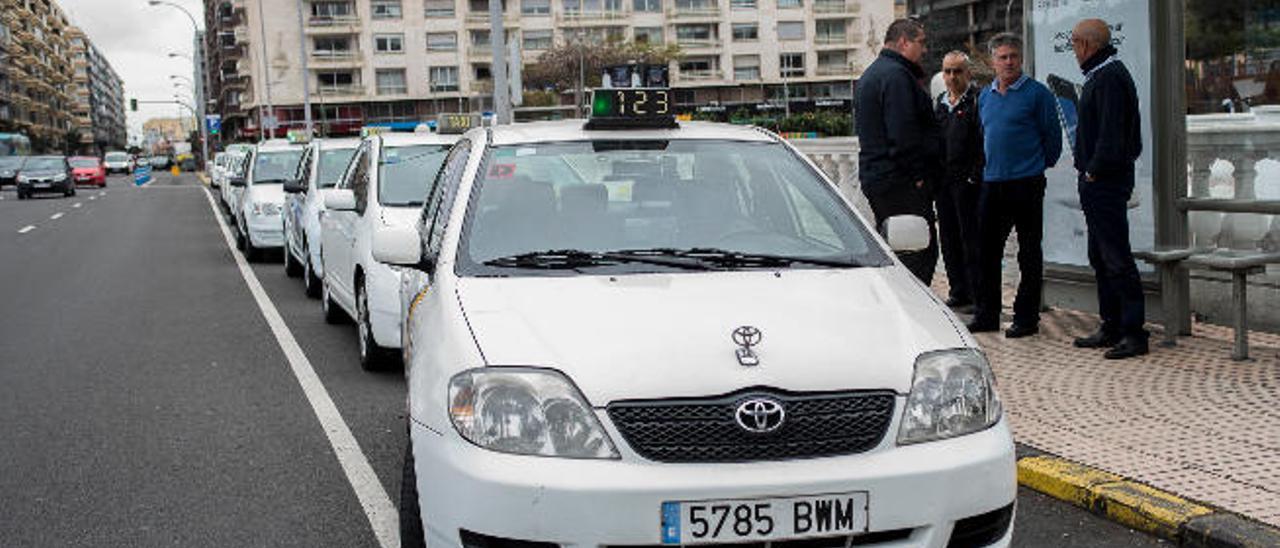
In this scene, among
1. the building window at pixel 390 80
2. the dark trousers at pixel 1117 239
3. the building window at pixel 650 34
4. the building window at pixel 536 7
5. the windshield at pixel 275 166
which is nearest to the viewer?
the dark trousers at pixel 1117 239

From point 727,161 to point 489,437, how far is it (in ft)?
6.28

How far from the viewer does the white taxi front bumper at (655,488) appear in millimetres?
3260

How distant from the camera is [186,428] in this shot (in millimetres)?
6691

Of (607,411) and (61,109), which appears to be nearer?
(607,411)

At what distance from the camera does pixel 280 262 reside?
16.8 metres

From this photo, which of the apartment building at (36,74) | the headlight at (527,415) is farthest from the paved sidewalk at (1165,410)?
the apartment building at (36,74)

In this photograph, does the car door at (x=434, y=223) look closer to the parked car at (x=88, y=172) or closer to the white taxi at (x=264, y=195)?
the white taxi at (x=264, y=195)

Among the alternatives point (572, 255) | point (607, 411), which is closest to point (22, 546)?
point (572, 255)

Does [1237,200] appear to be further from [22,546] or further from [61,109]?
[61,109]

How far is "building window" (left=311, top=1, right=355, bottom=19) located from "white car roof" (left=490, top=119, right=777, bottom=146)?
8675 cm

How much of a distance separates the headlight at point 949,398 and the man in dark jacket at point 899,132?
160 inches

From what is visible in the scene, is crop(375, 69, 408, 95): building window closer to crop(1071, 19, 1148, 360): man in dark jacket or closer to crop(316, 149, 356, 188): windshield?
crop(316, 149, 356, 188): windshield

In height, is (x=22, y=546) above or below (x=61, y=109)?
below

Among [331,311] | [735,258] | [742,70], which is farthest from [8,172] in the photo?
[735,258]
